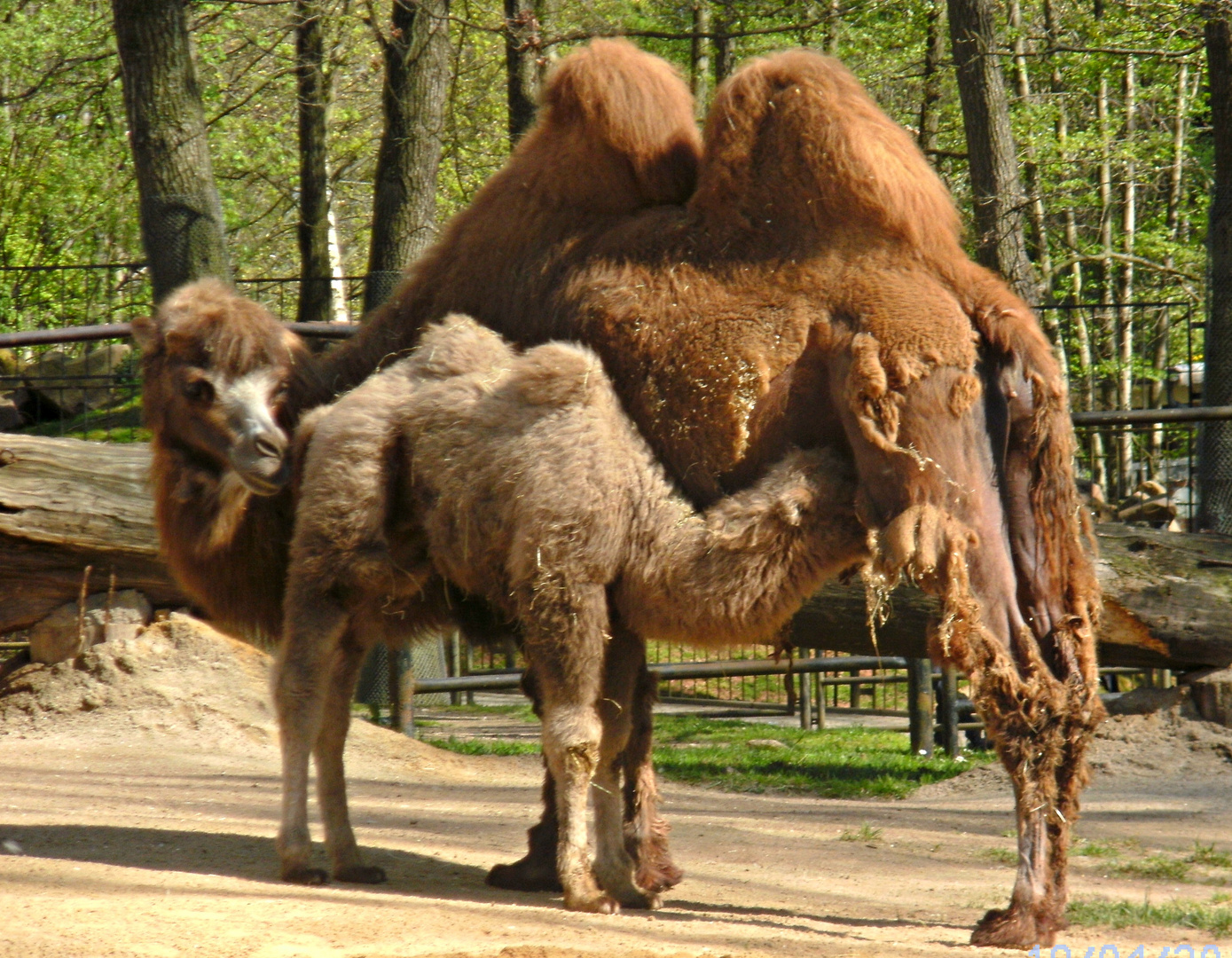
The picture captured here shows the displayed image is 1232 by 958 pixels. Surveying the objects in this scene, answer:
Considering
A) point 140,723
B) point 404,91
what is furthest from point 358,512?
point 404,91

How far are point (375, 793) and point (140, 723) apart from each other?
4.87ft

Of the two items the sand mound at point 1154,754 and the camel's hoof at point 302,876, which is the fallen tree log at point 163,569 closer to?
the sand mound at point 1154,754

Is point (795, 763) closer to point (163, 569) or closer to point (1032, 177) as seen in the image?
point (163, 569)

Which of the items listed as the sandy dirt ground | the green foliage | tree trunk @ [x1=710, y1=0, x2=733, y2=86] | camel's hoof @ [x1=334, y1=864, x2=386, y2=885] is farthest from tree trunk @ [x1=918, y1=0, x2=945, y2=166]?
camel's hoof @ [x1=334, y1=864, x2=386, y2=885]

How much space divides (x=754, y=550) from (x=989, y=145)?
23.7 ft

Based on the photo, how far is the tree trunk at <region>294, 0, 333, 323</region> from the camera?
12922mm

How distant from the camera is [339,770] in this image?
4977mm

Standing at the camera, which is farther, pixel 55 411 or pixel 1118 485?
pixel 55 411

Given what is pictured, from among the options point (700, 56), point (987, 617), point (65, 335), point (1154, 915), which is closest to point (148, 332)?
point (65, 335)

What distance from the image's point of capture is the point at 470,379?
463 centimetres

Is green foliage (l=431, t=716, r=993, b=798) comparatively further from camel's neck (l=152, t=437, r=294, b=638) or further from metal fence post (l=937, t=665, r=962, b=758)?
camel's neck (l=152, t=437, r=294, b=638)

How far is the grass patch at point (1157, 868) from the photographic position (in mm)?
5152

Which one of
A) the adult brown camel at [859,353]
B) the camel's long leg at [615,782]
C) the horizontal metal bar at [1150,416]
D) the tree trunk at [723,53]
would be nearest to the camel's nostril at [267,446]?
the adult brown camel at [859,353]

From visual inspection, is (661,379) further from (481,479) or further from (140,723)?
(140,723)
